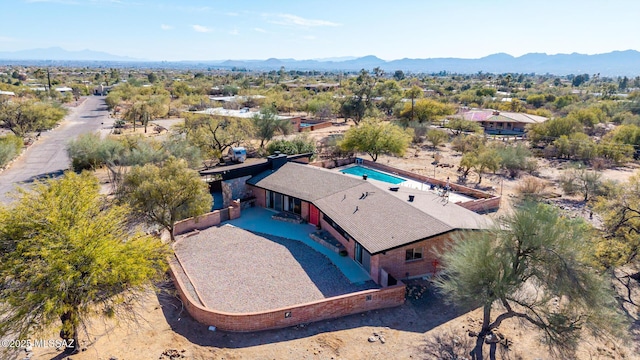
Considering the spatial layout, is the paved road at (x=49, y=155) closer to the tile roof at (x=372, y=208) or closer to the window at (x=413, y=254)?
the tile roof at (x=372, y=208)

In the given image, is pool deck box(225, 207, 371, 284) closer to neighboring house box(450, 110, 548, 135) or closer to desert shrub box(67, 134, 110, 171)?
desert shrub box(67, 134, 110, 171)

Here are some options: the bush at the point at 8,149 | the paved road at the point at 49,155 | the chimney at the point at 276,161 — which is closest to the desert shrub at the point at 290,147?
the chimney at the point at 276,161

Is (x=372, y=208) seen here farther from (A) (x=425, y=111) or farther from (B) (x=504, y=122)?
(B) (x=504, y=122)

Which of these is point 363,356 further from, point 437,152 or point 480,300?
point 437,152

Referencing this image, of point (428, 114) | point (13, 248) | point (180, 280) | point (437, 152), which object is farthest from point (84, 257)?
point (428, 114)

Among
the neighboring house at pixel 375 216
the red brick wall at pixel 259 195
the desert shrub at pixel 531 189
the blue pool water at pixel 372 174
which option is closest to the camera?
the neighboring house at pixel 375 216

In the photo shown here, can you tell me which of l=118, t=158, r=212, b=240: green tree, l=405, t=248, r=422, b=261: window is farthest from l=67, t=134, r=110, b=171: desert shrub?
l=405, t=248, r=422, b=261: window
